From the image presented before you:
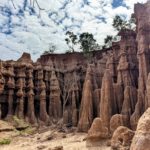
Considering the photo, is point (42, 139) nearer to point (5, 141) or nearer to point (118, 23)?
point (5, 141)

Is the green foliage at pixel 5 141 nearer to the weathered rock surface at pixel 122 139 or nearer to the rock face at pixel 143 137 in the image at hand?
the weathered rock surface at pixel 122 139

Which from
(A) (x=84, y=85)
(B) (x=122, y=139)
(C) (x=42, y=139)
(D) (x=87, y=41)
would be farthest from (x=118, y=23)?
(B) (x=122, y=139)

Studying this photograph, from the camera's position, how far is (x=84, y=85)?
30094 mm

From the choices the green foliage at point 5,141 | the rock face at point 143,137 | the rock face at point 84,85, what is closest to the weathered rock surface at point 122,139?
the rock face at point 143,137

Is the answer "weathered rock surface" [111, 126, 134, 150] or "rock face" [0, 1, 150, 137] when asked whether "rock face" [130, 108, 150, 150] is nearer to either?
"weathered rock surface" [111, 126, 134, 150]

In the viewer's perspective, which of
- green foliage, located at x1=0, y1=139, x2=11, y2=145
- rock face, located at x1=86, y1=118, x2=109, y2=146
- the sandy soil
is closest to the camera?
rock face, located at x1=86, y1=118, x2=109, y2=146

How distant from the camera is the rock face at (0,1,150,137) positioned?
79.2 ft

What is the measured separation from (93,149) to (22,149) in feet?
20.6

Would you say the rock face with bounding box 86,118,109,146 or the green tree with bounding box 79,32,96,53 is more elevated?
the green tree with bounding box 79,32,96,53

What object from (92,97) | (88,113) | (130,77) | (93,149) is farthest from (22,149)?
(130,77)

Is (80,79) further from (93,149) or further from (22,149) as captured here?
(93,149)

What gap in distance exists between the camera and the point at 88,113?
2695cm

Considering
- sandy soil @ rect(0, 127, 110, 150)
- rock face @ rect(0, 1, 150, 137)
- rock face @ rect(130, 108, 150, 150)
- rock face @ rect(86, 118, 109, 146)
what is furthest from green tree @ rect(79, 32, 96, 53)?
rock face @ rect(130, 108, 150, 150)

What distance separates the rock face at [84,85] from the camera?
24.1 meters
